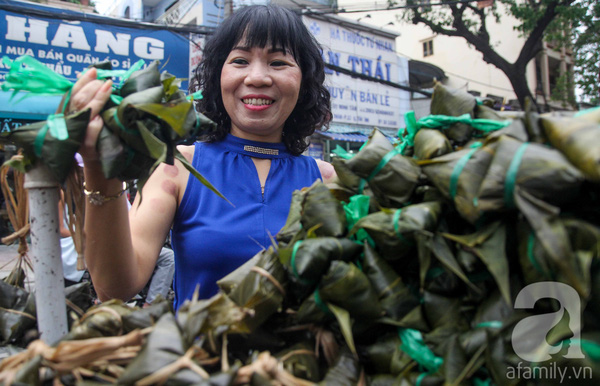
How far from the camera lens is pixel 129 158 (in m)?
0.93

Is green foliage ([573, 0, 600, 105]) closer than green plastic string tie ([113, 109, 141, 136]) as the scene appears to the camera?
No

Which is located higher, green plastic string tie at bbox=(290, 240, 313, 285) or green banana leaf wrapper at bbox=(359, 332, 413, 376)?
green plastic string tie at bbox=(290, 240, 313, 285)

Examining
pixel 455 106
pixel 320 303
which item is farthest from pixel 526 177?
pixel 320 303

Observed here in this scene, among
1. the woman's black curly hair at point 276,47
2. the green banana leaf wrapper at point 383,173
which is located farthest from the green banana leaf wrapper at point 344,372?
the woman's black curly hair at point 276,47

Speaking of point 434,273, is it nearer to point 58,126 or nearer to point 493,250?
point 493,250

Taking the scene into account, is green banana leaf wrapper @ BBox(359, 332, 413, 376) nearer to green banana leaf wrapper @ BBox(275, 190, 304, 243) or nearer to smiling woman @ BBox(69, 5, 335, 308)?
green banana leaf wrapper @ BBox(275, 190, 304, 243)

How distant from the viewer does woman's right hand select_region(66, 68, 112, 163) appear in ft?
2.92

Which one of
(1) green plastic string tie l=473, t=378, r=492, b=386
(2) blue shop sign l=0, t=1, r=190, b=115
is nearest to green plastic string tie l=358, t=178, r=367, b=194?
(1) green plastic string tie l=473, t=378, r=492, b=386

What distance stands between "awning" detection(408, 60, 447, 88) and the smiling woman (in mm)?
13984

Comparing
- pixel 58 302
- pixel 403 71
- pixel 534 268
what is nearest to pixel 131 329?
pixel 58 302

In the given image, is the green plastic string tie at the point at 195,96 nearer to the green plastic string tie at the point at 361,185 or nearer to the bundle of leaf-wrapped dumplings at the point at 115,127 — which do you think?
the bundle of leaf-wrapped dumplings at the point at 115,127

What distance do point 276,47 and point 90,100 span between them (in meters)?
0.96

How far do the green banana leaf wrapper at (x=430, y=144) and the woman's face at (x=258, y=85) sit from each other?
0.85m

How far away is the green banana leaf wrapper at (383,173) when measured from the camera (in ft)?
3.06
